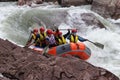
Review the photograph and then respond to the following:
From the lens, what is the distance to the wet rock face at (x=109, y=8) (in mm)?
15172

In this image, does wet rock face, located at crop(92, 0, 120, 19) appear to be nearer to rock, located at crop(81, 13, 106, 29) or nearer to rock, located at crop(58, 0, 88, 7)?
rock, located at crop(81, 13, 106, 29)

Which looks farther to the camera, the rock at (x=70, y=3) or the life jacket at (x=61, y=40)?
the rock at (x=70, y=3)

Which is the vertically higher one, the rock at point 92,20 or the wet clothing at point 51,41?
the wet clothing at point 51,41

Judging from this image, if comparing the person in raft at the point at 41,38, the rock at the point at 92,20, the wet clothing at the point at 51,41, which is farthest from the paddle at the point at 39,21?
the wet clothing at the point at 51,41

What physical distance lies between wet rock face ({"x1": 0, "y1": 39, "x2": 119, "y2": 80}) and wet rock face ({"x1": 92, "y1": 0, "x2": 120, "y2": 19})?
29.9 ft

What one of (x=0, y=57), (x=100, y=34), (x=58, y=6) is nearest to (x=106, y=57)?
(x=100, y=34)

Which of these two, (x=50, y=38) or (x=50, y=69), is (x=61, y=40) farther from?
(x=50, y=69)

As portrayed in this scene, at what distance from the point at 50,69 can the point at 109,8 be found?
983 cm

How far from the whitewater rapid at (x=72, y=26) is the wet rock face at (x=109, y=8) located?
1.22 ft

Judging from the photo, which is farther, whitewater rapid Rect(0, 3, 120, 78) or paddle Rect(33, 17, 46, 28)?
paddle Rect(33, 17, 46, 28)

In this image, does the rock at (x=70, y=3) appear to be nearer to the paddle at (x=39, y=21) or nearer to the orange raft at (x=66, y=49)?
the paddle at (x=39, y=21)

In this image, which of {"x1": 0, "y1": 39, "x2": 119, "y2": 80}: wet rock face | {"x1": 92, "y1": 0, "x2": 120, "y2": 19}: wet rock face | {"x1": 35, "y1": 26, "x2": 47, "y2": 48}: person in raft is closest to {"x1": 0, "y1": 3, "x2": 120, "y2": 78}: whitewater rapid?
{"x1": 92, "y1": 0, "x2": 120, "y2": 19}: wet rock face

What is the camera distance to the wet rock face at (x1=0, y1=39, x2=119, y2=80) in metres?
5.87

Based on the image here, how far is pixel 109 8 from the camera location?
15234mm
